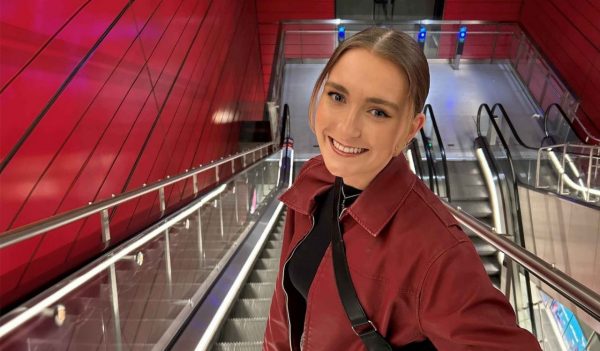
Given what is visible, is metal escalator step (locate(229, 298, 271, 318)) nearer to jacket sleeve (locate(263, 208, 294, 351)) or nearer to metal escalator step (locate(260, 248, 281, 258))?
metal escalator step (locate(260, 248, 281, 258))

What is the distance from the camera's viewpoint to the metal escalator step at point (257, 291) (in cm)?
375

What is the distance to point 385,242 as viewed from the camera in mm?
825

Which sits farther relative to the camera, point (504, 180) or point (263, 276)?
point (504, 180)

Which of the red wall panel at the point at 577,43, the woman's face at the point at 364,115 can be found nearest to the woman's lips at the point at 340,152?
the woman's face at the point at 364,115

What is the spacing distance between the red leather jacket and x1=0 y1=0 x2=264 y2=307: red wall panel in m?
1.05

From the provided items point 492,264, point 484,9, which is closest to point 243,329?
point 492,264

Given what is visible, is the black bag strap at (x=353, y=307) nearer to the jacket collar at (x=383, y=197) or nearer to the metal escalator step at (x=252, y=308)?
the jacket collar at (x=383, y=197)

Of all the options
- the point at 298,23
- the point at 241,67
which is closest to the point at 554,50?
the point at 298,23

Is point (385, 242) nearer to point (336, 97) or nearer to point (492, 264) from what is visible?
point (336, 97)

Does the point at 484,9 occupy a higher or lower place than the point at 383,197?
higher

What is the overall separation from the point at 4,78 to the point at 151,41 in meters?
2.51

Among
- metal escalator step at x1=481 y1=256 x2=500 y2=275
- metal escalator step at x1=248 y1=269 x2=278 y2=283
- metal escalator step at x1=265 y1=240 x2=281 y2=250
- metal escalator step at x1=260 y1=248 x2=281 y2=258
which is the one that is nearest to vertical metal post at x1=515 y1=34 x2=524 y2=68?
metal escalator step at x1=481 y1=256 x2=500 y2=275

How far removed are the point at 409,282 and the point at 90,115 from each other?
3395 millimetres

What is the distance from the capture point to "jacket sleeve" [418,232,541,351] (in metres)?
0.67
